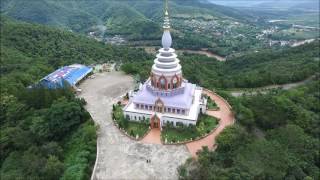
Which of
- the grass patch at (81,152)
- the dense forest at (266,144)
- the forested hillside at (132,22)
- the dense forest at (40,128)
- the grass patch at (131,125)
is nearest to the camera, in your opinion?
the dense forest at (266,144)

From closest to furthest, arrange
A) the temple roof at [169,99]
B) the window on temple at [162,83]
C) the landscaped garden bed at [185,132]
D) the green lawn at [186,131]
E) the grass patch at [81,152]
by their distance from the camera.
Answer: the grass patch at [81,152] < the landscaped garden bed at [185,132] < the green lawn at [186,131] < the temple roof at [169,99] < the window on temple at [162,83]

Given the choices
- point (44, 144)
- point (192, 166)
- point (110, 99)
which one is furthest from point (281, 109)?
point (44, 144)

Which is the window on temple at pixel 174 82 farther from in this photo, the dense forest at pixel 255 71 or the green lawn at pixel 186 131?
the dense forest at pixel 255 71

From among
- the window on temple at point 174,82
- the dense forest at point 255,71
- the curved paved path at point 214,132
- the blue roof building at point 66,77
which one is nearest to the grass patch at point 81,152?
the curved paved path at point 214,132

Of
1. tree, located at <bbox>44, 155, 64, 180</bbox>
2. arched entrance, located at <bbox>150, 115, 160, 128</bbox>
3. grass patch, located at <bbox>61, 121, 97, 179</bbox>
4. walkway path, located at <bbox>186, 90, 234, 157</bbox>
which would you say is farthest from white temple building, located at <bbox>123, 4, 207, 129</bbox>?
tree, located at <bbox>44, 155, 64, 180</bbox>

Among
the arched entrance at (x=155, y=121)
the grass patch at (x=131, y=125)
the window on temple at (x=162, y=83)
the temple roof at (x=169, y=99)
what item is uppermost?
the window on temple at (x=162, y=83)

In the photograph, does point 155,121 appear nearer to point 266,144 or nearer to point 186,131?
point 186,131

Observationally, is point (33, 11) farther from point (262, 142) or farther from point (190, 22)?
point (262, 142)

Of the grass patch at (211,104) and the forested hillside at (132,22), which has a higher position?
the grass patch at (211,104)
